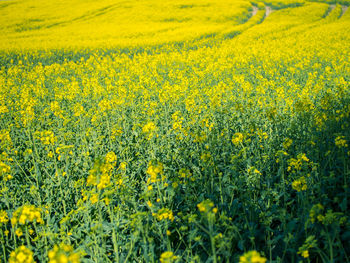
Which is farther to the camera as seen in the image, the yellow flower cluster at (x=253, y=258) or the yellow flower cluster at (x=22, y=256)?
the yellow flower cluster at (x=22, y=256)

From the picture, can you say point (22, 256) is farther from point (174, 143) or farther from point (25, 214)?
point (174, 143)

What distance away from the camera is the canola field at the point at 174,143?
8.84ft

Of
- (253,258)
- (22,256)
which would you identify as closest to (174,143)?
(22,256)

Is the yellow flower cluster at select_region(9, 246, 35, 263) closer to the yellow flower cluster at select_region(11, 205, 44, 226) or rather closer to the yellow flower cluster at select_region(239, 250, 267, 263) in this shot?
the yellow flower cluster at select_region(11, 205, 44, 226)

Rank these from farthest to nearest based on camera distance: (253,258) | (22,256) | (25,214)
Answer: (25,214)
(22,256)
(253,258)

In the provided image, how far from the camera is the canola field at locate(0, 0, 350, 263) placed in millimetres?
2693

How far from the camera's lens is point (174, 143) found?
5078 millimetres

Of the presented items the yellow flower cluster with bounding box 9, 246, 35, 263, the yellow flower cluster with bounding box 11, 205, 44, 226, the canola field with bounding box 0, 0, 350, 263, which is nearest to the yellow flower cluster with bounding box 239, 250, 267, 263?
the canola field with bounding box 0, 0, 350, 263

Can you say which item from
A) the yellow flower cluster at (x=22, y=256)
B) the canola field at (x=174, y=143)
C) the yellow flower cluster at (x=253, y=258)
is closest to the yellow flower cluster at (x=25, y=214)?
the canola field at (x=174, y=143)

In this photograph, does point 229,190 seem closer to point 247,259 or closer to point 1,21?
point 247,259

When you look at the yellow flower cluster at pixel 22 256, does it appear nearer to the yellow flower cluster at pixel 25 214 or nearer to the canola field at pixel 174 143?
the canola field at pixel 174 143

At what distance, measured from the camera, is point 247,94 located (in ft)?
25.2

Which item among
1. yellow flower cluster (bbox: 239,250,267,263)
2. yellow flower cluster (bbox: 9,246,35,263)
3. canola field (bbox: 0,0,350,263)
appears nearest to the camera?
yellow flower cluster (bbox: 239,250,267,263)

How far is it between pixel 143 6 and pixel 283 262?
4589 centimetres
